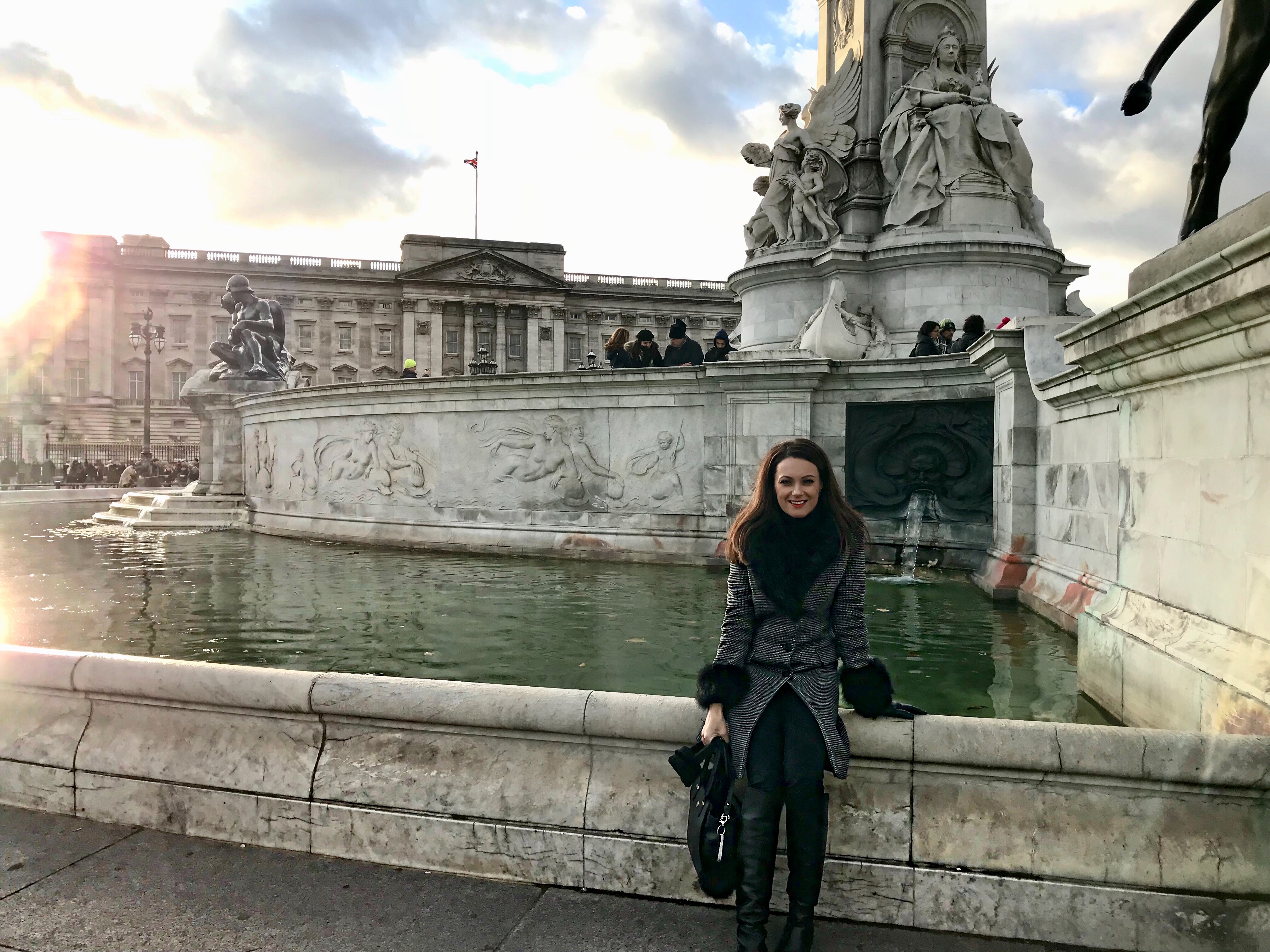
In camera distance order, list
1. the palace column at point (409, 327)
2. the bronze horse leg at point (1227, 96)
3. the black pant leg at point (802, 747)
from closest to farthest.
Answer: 1. the black pant leg at point (802, 747)
2. the bronze horse leg at point (1227, 96)
3. the palace column at point (409, 327)

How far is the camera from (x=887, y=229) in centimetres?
1536

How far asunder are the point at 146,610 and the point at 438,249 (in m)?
70.6

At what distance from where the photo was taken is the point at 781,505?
2.84 m

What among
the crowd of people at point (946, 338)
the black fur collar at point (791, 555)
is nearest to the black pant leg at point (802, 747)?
the black fur collar at point (791, 555)

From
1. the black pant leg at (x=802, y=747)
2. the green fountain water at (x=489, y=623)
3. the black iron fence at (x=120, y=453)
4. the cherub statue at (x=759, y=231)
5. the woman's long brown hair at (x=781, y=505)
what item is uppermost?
the cherub statue at (x=759, y=231)

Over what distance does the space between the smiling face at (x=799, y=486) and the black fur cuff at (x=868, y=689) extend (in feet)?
1.72

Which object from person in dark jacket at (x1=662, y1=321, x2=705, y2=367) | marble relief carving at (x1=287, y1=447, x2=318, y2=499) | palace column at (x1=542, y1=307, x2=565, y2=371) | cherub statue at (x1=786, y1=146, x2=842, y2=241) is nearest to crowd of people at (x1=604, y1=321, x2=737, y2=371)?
person in dark jacket at (x1=662, y1=321, x2=705, y2=367)

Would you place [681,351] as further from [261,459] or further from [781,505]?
[781,505]

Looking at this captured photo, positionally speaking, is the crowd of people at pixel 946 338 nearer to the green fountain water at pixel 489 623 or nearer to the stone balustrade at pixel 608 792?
the green fountain water at pixel 489 623

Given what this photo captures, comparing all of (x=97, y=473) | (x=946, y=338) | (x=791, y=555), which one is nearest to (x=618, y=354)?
(x=946, y=338)

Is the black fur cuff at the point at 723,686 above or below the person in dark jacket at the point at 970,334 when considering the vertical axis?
below

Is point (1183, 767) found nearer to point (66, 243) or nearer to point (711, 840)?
point (711, 840)

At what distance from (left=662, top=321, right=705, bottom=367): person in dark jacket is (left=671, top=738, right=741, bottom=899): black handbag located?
9263 mm

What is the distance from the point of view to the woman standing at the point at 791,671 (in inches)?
98.7
